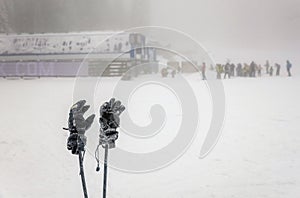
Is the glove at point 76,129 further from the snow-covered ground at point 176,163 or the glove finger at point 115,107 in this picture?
the snow-covered ground at point 176,163

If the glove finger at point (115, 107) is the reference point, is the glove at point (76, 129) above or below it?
below

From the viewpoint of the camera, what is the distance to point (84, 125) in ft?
7.34

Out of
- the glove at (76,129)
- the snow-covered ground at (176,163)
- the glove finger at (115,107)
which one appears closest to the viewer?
the glove at (76,129)

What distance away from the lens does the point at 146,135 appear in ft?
17.0

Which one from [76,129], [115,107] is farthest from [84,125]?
[115,107]

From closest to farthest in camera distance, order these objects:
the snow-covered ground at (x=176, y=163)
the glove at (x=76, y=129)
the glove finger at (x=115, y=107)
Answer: the glove at (x=76, y=129)
the glove finger at (x=115, y=107)
the snow-covered ground at (x=176, y=163)

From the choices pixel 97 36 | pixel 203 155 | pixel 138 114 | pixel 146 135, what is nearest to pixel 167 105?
pixel 138 114

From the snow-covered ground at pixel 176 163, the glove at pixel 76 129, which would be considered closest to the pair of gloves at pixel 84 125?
the glove at pixel 76 129

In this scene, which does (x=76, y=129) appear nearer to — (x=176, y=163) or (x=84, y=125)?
(x=84, y=125)

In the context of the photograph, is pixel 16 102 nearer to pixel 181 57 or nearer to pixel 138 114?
pixel 138 114

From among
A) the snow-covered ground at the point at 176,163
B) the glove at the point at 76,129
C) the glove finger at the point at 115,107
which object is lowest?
the snow-covered ground at the point at 176,163

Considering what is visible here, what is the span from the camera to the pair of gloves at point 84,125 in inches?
86.9

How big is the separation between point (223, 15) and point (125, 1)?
27.4 feet

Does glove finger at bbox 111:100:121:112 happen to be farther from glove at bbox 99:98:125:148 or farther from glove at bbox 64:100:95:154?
glove at bbox 64:100:95:154
